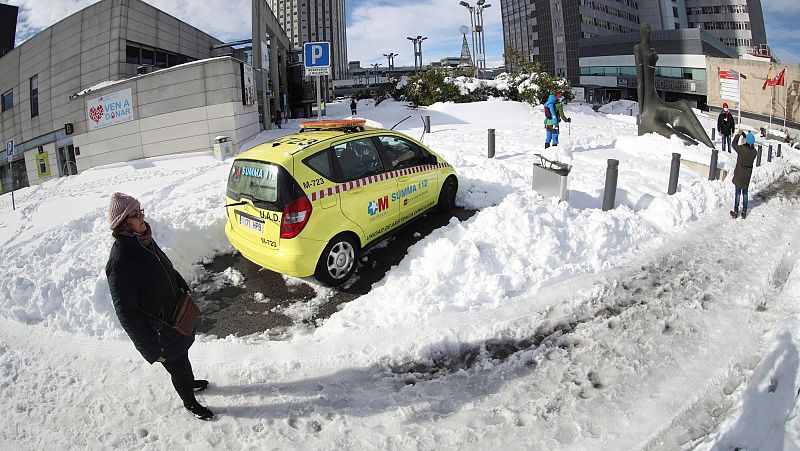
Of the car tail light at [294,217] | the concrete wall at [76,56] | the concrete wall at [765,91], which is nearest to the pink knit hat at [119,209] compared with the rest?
the car tail light at [294,217]

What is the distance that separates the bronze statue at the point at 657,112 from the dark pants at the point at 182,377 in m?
14.1

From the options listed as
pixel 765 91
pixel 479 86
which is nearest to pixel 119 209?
pixel 479 86

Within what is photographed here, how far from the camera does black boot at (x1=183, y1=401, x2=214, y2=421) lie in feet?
10.6

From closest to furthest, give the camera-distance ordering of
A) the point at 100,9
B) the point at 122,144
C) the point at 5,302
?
1. the point at 5,302
2. the point at 122,144
3. the point at 100,9

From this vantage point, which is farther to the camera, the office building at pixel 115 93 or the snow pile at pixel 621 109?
the snow pile at pixel 621 109

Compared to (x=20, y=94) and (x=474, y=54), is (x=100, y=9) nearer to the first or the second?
(x=20, y=94)

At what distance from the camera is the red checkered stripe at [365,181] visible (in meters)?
4.91

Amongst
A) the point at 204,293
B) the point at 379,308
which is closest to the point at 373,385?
the point at 379,308

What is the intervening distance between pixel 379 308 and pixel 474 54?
4159 cm

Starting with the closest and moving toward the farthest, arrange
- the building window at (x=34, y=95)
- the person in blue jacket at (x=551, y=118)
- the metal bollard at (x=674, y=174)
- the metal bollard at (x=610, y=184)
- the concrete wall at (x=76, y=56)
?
the metal bollard at (x=610, y=184) < the metal bollard at (x=674, y=174) < the person in blue jacket at (x=551, y=118) < the concrete wall at (x=76, y=56) < the building window at (x=34, y=95)

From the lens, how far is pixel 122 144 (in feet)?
65.0

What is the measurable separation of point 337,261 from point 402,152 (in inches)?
80.5

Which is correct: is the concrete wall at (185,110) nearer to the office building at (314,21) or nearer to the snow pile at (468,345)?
the snow pile at (468,345)

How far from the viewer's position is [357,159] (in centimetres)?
552
